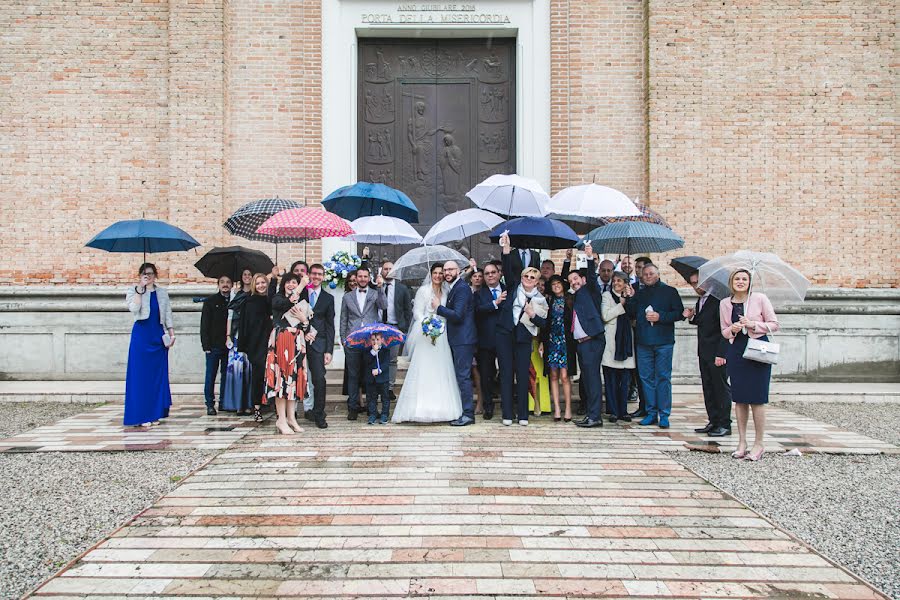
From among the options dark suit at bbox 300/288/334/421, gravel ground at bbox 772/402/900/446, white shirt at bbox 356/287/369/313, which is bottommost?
gravel ground at bbox 772/402/900/446

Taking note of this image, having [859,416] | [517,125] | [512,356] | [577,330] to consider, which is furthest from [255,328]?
[859,416]

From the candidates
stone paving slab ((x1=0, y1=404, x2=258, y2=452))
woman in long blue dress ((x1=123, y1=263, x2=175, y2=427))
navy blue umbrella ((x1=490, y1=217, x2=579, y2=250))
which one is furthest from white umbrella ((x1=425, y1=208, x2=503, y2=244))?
woman in long blue dress ((x1=123, y1=263, x2=175, y2=427))

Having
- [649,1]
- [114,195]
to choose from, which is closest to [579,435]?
[649,1]

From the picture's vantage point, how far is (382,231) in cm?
969

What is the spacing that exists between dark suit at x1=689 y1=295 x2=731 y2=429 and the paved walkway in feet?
5.28

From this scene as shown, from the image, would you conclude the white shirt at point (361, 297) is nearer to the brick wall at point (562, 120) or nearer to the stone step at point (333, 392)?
the stone step at point (333, 392)

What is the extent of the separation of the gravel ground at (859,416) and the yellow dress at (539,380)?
381cm

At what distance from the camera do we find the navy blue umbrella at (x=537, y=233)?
881cm

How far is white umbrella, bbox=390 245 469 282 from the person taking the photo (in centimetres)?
938

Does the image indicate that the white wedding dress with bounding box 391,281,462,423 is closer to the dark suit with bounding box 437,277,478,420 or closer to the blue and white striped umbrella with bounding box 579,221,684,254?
the dark suit with bounding box 437,277,478,420

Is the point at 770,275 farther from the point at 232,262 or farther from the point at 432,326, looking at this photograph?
the point at 232,262

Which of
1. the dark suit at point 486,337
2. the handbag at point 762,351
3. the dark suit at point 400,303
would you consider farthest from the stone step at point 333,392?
the handbag at point 762,351

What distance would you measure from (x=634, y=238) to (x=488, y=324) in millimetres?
2235

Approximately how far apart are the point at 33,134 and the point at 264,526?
1116cm
